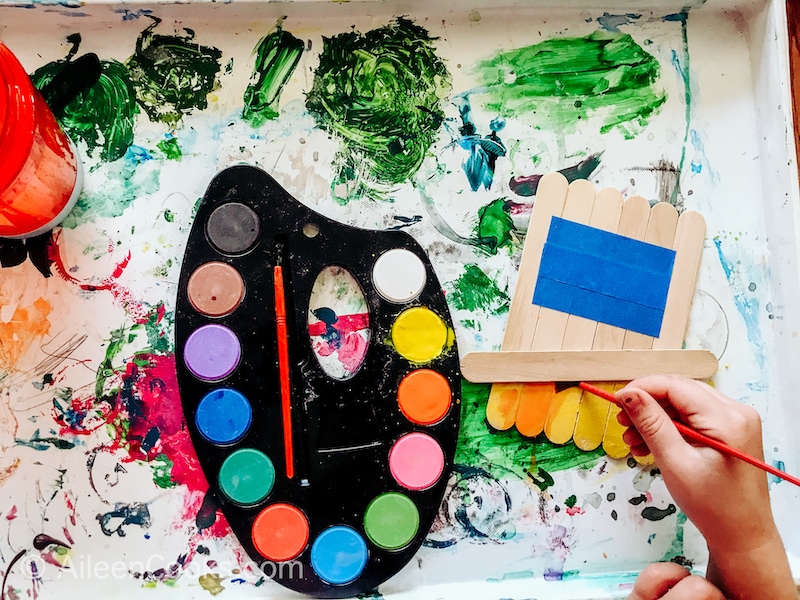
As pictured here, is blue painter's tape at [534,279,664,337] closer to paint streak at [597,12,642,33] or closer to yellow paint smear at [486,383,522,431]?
yellow paint smear at [486,383,522,431]

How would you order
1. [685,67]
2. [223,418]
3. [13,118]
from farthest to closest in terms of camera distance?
[685,67] < [223,418] < [13,118]

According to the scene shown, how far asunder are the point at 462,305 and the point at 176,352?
1.32ft

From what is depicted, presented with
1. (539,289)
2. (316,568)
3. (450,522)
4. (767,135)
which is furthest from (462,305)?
(767,135)

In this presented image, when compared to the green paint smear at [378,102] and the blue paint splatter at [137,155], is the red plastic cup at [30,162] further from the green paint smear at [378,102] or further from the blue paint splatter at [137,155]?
the green paint smear at [378,102]

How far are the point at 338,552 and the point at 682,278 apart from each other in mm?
627

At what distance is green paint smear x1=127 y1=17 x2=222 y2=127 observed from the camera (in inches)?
35.5

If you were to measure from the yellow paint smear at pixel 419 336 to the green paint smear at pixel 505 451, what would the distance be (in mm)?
65

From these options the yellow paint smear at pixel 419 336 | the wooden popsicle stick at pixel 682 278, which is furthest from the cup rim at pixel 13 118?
the wooden popsicle stick at pixel 682 278

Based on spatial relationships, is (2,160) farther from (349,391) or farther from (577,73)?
(577,73)

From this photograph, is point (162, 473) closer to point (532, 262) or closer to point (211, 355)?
point (211, 355)

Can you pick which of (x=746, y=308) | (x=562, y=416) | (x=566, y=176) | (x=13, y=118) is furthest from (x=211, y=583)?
(x=746, y=308)

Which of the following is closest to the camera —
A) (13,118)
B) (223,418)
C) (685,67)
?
(13,118)

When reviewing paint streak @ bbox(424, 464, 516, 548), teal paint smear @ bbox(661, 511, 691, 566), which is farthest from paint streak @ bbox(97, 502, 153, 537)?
teal paint smear @ bbox(661, 511, 691, 566)

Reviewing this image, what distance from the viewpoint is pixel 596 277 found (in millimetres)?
908
